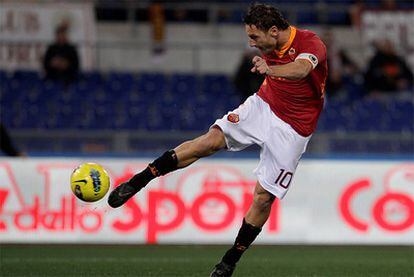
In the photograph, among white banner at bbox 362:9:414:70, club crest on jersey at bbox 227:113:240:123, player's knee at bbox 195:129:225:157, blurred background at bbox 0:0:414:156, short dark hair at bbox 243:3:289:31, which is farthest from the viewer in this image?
white banner at bbox 362:9:414:70

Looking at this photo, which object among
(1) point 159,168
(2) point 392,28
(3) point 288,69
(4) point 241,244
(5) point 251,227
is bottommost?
(4) point 241,244

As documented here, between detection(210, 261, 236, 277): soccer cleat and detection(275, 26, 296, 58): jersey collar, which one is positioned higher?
detection(275, 26, 296, 58): jersey collar

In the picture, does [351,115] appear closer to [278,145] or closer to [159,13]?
[159,13]

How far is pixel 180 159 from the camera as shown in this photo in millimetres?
8055

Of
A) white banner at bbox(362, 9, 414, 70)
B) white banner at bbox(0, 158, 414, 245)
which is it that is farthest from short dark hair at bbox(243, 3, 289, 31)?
white banner at bbox(362, 9, 414, 70)

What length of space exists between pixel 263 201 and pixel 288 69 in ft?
3.78

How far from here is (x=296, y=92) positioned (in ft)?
27.2

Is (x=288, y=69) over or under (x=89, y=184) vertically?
over

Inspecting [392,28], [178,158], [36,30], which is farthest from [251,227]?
[392,28]

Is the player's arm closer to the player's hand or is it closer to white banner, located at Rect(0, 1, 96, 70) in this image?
the player's hand

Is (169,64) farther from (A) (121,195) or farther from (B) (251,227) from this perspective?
(A) (121,195)

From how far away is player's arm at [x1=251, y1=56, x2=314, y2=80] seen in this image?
7.46m

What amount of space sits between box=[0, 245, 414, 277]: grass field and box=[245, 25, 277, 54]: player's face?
6.77 ft

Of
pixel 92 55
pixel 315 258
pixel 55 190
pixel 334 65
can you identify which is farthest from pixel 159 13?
pixel 315 258
